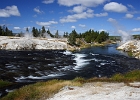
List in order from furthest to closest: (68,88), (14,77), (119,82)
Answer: (14,77)
(119,82)
(68,88)

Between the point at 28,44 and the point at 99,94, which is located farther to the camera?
the point at 28,44

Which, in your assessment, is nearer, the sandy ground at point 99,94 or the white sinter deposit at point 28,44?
the sandy ground at point 99,94

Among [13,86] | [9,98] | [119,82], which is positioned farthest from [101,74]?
[9,98]

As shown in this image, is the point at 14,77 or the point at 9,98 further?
the point at 14,77

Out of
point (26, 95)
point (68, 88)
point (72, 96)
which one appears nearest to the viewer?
point (72, 96)

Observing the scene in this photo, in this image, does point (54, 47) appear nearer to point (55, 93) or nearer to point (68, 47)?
point (68, 47)

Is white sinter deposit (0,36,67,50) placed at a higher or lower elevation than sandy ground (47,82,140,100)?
higher

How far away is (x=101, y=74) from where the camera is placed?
4888 centimetres

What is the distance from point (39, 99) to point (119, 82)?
1279cm

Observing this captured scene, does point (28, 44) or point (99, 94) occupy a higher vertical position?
point (28, 44)

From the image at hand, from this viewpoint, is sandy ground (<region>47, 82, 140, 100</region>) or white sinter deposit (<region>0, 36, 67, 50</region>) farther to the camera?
white sinter deposit (<region>0, 36, 67, 50</region>)

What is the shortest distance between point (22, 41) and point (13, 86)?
93771 millimetres

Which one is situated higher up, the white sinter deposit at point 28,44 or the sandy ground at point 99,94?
the white sinter deposit at point 28,44

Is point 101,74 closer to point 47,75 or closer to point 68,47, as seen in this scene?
point 47,75
